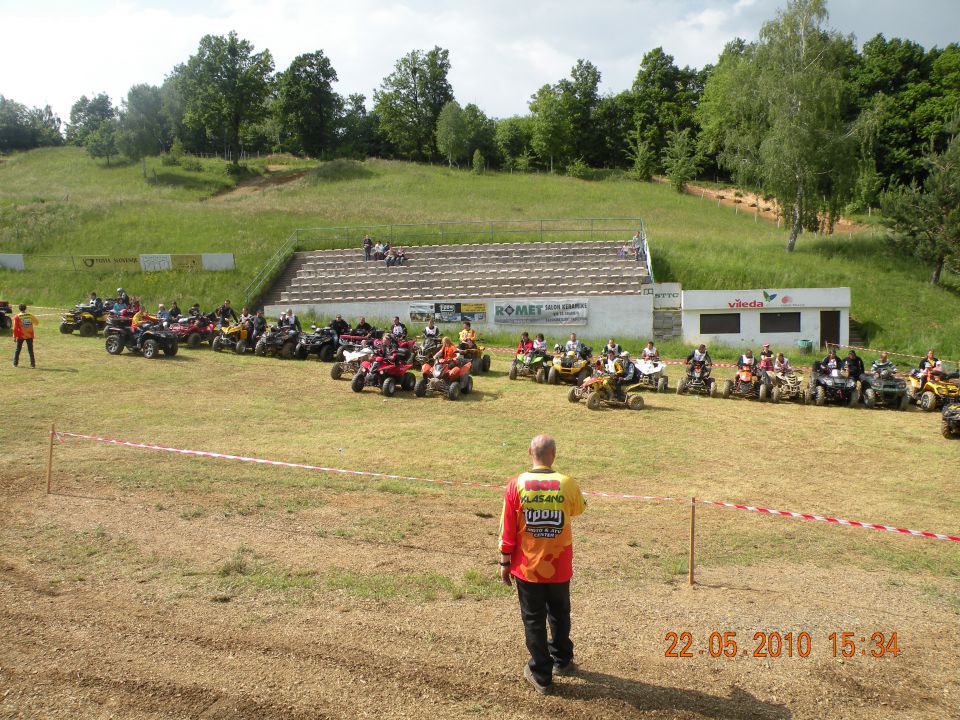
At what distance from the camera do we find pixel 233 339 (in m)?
22.2

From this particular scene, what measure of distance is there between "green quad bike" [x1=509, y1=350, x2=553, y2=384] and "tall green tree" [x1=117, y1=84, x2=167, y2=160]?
5425cm

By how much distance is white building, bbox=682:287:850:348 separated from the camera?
90.8ft

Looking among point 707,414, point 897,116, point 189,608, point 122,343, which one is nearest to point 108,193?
point 122,343

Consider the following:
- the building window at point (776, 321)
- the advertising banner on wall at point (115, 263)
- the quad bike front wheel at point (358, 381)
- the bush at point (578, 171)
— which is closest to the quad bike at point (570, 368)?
the quad bike front wheel at point (358, 381)

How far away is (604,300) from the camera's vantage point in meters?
29.1

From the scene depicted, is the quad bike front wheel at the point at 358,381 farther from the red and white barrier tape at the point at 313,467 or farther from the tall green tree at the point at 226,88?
the tall green tree at the point at 226,88

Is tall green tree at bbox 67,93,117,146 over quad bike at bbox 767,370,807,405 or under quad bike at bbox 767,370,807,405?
over

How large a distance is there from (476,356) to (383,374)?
13.2 ft

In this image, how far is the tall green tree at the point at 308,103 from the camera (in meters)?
77.7

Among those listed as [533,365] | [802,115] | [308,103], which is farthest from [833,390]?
[308,103]

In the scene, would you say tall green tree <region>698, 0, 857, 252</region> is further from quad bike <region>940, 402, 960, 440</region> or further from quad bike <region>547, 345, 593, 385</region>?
quad bike <region>940, 402, 960, 440</region>

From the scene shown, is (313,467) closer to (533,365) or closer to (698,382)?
(533,365)

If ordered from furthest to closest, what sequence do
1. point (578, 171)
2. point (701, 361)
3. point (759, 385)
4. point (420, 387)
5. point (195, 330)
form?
1. point (578, 171)
2. point (195, 330)
3. point (701, 361)
4. point (759, 385)
5. point (420, 387)

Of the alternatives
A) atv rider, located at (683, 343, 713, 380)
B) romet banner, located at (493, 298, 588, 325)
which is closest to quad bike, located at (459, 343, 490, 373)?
atv rider, located at (683, 343, 713, 380)
